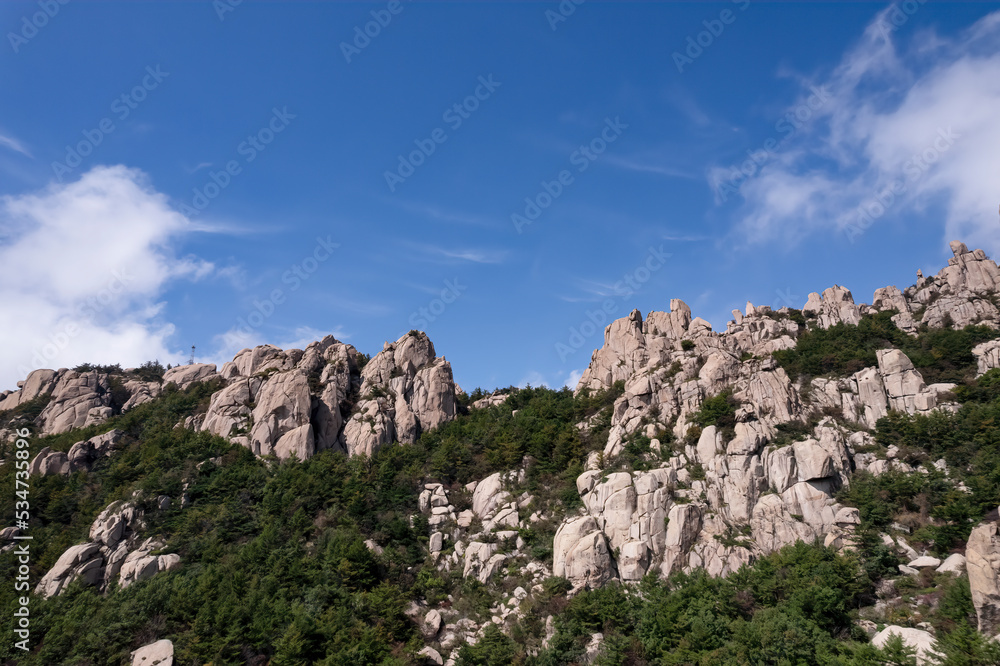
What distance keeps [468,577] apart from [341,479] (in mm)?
19709

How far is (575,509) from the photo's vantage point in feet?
170

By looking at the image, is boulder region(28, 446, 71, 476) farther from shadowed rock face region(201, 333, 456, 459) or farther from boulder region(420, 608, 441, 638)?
boulder region(420, 608, 441, 638)

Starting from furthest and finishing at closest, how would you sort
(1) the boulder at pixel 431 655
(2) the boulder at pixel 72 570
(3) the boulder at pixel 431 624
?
1. (2) the boulder at pixel 72 570
2. (3) the boulder at pixel 431 624
3. (1) the boulder at pixel 431 655

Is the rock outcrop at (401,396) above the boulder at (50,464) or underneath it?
above

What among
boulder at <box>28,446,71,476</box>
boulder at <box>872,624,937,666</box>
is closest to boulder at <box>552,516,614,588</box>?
boulder at <box>872,624,937,666</box>

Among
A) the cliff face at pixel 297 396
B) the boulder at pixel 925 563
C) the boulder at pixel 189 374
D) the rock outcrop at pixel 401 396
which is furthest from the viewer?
the boulder at pixel 189 374

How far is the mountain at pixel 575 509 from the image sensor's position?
126 feet

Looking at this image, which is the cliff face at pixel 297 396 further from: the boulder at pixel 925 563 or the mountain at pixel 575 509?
the boulder at pixel 925 563

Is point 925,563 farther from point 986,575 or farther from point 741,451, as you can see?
point 741,451

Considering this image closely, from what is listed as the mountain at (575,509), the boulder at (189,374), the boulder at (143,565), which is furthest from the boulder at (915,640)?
the boulder at (189,374)

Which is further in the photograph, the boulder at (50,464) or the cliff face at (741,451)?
the boulder at (50,464)

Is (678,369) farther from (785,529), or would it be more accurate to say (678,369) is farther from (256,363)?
(256,363)

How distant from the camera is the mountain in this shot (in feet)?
126

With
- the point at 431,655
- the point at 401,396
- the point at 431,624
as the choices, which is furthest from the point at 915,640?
the point at 401,396
